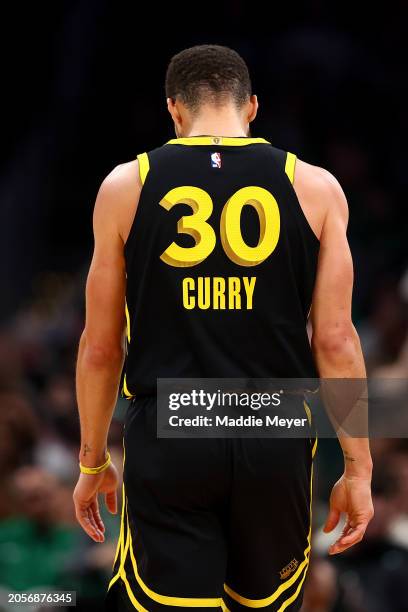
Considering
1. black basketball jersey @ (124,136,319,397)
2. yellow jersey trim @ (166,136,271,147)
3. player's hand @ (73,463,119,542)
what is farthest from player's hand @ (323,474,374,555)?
yellow jersey trim @ (166,136,271,147)

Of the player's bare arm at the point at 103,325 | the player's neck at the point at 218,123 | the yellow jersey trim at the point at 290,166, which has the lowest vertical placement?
the player's bare arm at the point at 103,325

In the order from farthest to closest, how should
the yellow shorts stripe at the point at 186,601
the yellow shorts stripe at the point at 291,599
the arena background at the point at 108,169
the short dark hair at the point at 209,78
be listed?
1. the arena background at the point at 108,169
2. the short dark hair at the point at 209,78
3. the yellow shorts stripe at the point at 291,599
4. the yellow shorts stripe at the point at 186,601

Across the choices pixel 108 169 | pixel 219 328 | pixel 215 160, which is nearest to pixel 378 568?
pixel 219 328

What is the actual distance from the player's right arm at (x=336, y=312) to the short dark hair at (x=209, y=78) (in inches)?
12.7

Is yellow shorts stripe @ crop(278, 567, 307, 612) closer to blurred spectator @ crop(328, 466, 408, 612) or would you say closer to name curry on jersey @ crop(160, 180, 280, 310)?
name curry on jersey @ crop(160, 180, 280, 310)

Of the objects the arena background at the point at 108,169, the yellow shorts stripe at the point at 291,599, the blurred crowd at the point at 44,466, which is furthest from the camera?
the arena background at the point at 108,169

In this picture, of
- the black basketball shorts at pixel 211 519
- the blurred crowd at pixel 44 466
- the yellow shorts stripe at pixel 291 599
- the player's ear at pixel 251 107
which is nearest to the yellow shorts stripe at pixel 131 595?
the black basketball shorts at pixel 211 519

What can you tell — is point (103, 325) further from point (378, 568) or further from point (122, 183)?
point (378, 568)

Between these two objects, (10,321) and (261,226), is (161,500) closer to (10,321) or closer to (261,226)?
(261,226)

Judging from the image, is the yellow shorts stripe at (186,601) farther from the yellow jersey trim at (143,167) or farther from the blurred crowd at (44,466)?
the blurred crowd at (44,466)

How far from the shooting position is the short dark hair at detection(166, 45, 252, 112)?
3490mm

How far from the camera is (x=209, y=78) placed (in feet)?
11.5

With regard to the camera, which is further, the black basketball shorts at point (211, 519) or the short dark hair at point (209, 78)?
the short dark hair at point (209, 78)

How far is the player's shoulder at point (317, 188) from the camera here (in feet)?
11.2
